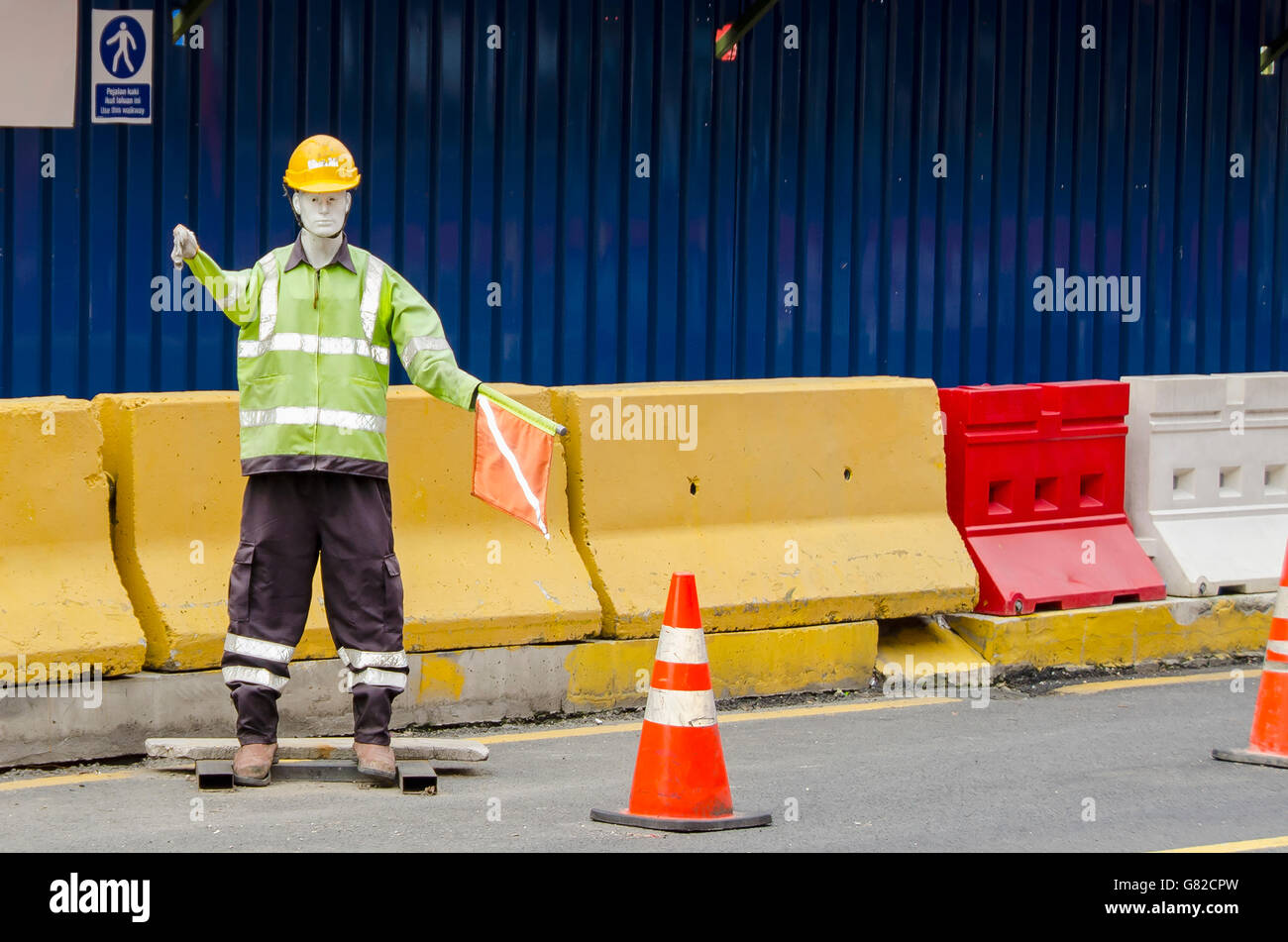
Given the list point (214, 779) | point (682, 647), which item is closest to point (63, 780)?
point (214, 779)

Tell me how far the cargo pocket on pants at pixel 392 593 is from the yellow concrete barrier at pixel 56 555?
3.63ft

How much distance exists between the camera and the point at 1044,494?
10039 millimetres

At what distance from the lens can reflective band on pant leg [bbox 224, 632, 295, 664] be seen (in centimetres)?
707

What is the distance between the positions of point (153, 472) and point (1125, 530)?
16.8 feet

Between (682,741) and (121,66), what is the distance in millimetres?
4451

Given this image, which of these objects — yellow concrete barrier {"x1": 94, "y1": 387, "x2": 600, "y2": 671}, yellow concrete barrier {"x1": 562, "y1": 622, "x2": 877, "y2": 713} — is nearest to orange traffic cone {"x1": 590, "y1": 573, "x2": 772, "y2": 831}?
yellow concrete barrier {"x1": 562, "y1": 622, "x2": 877, "y2": 713}

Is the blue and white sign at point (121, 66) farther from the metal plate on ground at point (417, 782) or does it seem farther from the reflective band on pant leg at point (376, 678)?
the metal plate on ground at point (417, 782)

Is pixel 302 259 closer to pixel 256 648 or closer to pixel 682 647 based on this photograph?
pixel 256 648

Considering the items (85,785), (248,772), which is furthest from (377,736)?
(85,785)

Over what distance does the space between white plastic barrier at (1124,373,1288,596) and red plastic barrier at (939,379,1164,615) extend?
5.7 inches

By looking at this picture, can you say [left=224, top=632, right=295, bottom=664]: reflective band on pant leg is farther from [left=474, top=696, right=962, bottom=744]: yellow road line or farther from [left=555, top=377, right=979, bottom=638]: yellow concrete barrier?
[left=555, top=377, right=979, bottom=638]: yellow concrete barrier

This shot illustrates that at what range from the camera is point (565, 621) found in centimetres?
843

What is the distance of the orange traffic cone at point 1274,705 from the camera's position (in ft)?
25.5

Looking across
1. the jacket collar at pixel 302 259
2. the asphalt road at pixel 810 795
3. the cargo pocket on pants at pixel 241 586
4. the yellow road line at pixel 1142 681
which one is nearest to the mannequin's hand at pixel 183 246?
the jacket collar at pixel 302 259
